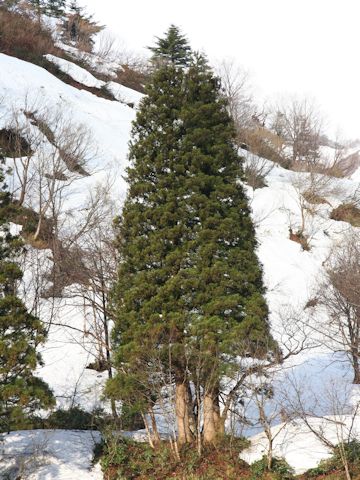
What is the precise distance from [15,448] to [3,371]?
4.26 m

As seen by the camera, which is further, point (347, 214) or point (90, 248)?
point (347, 214)

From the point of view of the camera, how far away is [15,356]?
26.2ft

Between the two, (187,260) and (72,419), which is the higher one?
(187,260)

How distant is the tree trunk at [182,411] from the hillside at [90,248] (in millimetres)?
748

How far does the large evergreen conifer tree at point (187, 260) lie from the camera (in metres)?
9.70

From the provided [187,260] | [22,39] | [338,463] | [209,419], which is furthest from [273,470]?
[22,39]

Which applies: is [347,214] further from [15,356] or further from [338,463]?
[15,356]

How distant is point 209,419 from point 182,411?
0.71m

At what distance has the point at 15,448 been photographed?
35.4 ft

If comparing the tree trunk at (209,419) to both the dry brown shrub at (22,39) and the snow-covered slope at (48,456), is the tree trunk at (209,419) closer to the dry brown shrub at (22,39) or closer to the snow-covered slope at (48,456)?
the snow-covered slope at (48,456)

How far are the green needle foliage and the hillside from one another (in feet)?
9.94

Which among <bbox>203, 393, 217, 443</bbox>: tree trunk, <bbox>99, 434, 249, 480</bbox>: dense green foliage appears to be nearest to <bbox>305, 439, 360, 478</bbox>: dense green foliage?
<bbox>99, 434, 249, 480</bbox>: dense green foliage

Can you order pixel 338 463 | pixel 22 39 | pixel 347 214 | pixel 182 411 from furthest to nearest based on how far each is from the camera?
pixel 22 39 → pixel 347 214 → pixel 182 411 → pixel 338 463

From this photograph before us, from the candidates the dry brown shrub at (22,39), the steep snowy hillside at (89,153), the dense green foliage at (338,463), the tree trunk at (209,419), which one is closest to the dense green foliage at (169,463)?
the tree trunk at (209,419)
